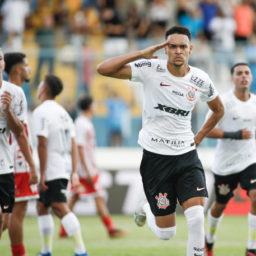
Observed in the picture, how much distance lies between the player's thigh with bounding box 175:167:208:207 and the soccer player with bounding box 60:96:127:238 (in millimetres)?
4916

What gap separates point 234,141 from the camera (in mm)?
9641

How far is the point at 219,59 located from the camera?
17172mm

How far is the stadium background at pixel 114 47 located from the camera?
16.7 metres

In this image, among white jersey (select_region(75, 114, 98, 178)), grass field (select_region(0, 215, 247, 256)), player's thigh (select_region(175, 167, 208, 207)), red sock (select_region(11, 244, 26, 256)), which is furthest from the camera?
white jersey (select_region(75, 114, 98, 178))

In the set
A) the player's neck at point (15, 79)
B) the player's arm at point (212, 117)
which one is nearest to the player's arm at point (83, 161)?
the player's neck at point (15, 79)

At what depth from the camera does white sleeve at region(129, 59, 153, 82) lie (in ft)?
24.4

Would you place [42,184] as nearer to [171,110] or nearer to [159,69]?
[171,110]

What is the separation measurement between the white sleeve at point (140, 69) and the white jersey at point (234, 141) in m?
2.53

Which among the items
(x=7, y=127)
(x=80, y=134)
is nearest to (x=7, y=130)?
(x=7, y=127)

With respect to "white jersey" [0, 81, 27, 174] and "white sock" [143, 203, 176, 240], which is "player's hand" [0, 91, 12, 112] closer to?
"white jersey" [0, 81, 27, 174]

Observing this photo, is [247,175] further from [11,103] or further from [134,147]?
[134,147]

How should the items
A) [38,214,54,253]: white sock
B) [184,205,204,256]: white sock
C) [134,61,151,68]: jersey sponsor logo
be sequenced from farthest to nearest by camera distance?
[38,214,54,253]: white sock → [134,61,151,68]: jersey sponsor logo → [184,205,204,256]: white sock

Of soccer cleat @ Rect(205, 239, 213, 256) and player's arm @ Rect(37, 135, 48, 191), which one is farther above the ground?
player's arm @ Rect(37, 135, 48, 191)

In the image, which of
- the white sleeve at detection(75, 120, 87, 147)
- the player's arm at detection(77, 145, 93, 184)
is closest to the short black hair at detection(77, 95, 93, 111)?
the white sleeve at detection(75, 120, 87, 147)
